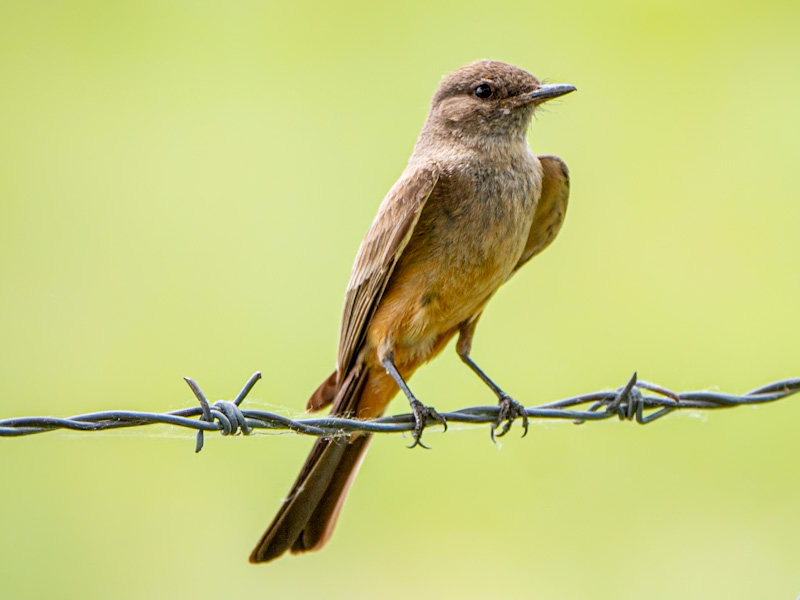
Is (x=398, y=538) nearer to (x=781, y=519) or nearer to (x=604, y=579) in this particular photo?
(x=604, y=579)

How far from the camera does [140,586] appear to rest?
5957 millimetres

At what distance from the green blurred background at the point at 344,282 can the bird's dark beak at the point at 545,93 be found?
94cm

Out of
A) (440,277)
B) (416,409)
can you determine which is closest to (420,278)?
(440,277)

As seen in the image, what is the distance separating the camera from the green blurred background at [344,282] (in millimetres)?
6105

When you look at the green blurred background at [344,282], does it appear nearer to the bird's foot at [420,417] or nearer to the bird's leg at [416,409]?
the bird's leg at [416,409]

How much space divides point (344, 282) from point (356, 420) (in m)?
2.90

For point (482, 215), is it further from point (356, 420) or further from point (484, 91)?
point (356, 420)

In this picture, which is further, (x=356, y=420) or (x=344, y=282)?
(x=344, y=282)

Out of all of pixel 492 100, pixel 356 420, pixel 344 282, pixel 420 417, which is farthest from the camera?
pixel 344 282

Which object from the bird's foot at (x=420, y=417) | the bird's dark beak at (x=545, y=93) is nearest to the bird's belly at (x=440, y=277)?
the bird's foot at (x=420, y=417)

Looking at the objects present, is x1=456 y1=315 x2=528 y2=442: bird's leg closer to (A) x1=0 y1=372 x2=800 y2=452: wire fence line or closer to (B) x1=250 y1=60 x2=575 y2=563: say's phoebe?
(B) x1=250 y1=60 x2=575 y2=563: say's phoebe

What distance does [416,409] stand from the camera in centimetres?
456

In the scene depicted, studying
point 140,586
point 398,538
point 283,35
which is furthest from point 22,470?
point 283,35

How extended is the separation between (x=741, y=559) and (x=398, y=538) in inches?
71.8
